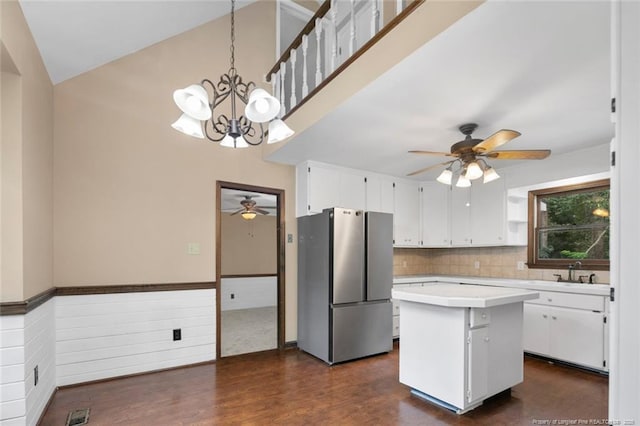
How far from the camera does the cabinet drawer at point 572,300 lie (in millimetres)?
3330

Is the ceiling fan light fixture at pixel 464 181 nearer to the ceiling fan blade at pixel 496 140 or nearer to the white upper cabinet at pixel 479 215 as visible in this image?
the ceiling fan blade at pixel 496 140

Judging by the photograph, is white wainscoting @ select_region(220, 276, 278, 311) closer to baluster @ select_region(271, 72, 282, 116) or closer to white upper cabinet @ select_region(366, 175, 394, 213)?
white upper cabinet @ select_region(366, 175, 394, 213)

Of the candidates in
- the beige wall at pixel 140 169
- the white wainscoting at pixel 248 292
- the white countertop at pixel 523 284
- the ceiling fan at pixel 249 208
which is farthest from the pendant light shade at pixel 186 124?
the white wainscoting at pixel 248 292

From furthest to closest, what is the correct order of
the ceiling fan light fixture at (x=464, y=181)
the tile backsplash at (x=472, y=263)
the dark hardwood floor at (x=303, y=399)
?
the tile backsplash at (x=472, y=263)
the ceiling fan light fixture at (x=464, y=181)
the dark hardwood floor at (x=303, y=399)

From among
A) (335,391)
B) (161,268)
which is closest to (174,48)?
(161,268)

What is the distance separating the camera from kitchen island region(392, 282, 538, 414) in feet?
8.05

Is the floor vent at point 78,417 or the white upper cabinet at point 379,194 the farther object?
the white upper cabinet at point 379,194

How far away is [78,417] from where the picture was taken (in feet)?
8.20

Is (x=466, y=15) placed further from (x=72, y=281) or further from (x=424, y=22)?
(x=72, y=281)

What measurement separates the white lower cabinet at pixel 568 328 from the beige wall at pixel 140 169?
3496 mm

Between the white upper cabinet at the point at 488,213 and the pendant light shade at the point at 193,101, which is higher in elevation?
the pendant light shade at the point at 193,101

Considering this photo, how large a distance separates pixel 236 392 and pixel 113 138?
8.57ft

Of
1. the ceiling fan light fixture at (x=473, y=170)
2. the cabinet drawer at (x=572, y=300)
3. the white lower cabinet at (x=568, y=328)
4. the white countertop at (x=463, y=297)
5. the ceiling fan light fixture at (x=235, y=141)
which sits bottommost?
the white lower cabinet at (x=568, y=328)

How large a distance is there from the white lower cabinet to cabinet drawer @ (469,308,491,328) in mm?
1571
